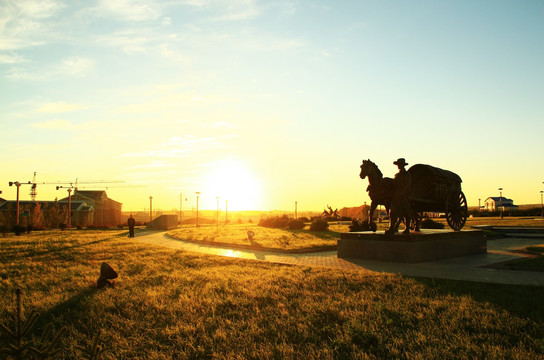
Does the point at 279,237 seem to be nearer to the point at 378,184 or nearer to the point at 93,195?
the point at 378,184

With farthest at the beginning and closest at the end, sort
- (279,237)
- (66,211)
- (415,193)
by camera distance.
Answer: (66,211), (279,237), (415,193)

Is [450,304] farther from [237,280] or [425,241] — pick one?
[425,241]

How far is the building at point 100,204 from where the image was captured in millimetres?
79550

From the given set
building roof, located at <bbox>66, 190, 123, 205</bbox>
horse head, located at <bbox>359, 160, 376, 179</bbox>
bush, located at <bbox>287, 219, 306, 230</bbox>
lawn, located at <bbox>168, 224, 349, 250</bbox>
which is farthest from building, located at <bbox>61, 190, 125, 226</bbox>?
horse head, located at <bbox>359, 160, 376, 179</bbox>

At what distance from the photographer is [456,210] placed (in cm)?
1557

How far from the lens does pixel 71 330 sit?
611 centimetres

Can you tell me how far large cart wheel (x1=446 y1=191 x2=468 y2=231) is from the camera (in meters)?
15.5

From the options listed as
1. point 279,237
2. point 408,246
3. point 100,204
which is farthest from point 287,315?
point 100,204

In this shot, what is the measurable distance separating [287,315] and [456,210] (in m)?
11.7

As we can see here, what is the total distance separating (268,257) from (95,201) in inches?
3001

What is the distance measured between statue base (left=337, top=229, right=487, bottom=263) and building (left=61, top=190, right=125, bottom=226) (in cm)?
7479

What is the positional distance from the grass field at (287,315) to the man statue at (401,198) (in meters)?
3.58

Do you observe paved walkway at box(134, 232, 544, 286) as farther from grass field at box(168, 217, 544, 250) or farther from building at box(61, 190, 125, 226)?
building at box(61, 190, 125, 226)

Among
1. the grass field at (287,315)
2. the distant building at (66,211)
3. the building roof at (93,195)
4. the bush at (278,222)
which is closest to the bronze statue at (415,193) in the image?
the grass field at (287,315)
